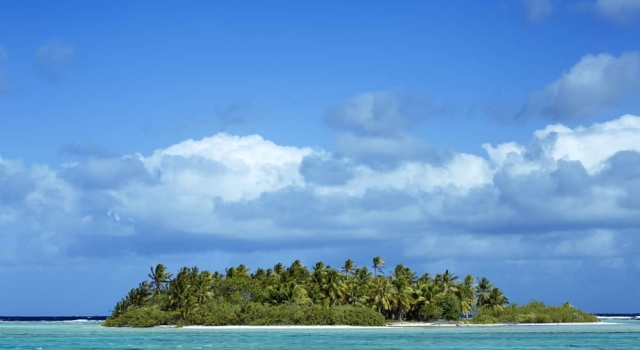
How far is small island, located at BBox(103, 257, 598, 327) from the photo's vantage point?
11025 centimetres

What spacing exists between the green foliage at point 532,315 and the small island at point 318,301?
152mm

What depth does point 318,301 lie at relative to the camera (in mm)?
113188

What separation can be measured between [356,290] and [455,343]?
44980mm

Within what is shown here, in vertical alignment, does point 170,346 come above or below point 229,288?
below

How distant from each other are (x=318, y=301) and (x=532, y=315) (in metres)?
35.3

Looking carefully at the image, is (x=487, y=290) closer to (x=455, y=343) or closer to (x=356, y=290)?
(x=356, y=290)

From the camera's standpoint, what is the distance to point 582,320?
129m

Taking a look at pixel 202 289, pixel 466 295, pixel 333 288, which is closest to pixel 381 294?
pixel 333 288

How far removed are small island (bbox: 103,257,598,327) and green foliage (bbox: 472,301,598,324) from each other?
0.15 metres

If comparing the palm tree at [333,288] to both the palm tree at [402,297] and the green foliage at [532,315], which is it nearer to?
the palm tree at [402,297]

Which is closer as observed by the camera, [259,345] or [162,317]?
[259,345]

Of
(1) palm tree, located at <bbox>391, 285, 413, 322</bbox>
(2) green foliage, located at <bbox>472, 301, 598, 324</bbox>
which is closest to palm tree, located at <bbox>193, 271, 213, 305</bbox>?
(1) palm tree, located at <bbox>391, 285, 413, 322</bbox>

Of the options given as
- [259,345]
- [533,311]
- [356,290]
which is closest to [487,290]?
[533,311]

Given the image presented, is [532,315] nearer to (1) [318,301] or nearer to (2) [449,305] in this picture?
(2) [449,305]
